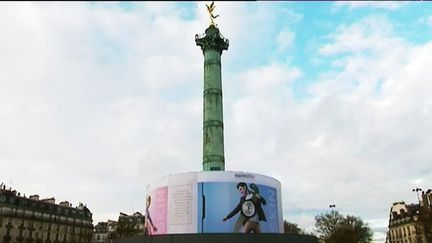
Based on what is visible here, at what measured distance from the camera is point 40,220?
283 feet

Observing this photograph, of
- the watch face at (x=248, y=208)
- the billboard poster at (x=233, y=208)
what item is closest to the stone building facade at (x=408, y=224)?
the billboard poster at (x=233, y=208)

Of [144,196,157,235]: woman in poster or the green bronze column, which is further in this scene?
the green bronze column

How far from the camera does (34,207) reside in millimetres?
85750

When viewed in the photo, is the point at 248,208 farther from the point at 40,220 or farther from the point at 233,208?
the point at 40,220

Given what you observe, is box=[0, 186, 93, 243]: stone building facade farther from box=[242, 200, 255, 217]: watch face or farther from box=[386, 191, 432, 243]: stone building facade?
box=[386, 191, 432, 243]: stone building facade

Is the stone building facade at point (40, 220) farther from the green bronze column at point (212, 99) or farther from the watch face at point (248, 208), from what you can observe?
the watch face at point (248, 208)

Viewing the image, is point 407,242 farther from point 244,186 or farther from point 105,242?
point 105,242

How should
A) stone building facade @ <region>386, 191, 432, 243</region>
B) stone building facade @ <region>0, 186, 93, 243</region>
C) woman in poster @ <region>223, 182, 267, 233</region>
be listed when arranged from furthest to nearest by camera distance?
stone building facade @ <region>386, 191, 432, 243</region> < stone building facade @ <region>0, 186, 93, 243</region> < woman in poster @ <region>223, 182, 267, 233</region>

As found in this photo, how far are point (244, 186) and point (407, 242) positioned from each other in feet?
241

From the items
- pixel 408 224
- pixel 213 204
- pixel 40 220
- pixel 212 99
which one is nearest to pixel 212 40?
pixel 212 99

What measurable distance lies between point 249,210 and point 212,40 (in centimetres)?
2633

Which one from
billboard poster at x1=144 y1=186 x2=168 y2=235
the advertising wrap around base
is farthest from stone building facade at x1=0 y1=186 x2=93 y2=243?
the advertising wrap around base

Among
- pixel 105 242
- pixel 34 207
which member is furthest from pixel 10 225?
pixel 105 242

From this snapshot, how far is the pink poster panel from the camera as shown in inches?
1914
